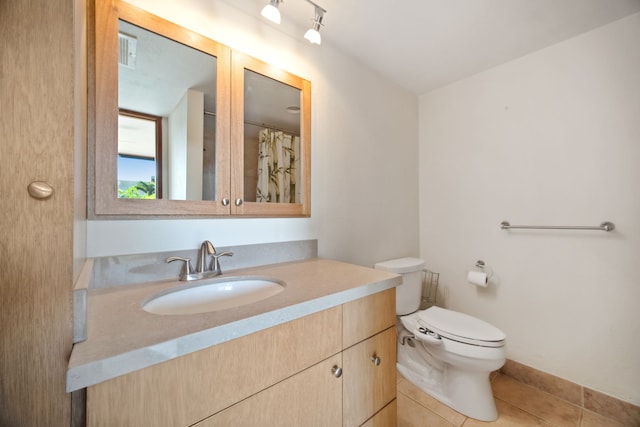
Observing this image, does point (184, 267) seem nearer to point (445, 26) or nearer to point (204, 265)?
point (204, 265)

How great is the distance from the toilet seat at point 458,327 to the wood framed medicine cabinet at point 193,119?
3.28 ft

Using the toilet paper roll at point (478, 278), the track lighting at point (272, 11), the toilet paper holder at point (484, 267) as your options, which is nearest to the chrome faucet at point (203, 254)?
the track lighting at point (272, 11)

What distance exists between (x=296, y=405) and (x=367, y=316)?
37 cm

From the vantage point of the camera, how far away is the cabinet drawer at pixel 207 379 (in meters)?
0.48

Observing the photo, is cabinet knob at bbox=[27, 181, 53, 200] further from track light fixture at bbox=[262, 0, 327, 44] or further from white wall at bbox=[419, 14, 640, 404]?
white wall at bbox=[419, 14, 640, 404]

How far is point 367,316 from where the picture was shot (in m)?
0.95

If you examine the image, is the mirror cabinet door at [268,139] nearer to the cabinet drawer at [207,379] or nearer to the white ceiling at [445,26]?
the white ceiling at [445,26]

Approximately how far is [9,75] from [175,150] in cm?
58

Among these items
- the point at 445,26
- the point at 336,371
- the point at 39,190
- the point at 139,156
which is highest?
the point at 445,26

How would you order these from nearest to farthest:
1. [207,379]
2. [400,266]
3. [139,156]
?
[207,379] < [139,156] < [400,266]

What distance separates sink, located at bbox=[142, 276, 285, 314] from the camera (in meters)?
0.88

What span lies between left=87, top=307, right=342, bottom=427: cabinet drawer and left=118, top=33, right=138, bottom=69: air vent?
1.03 m

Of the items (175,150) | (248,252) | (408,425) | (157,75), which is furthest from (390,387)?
(157,75)

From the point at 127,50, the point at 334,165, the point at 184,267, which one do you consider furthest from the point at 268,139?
the point at 184,267
